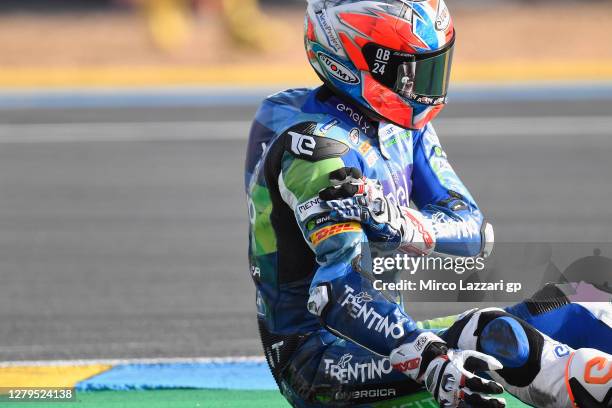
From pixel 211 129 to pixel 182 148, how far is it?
4.81 feet

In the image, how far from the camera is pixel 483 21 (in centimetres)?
2602

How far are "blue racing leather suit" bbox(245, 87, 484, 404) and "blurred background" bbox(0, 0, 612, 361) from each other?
222cm

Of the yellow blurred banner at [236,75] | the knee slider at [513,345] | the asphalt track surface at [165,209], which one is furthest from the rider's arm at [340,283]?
the yellow blurred banner at [236,75]

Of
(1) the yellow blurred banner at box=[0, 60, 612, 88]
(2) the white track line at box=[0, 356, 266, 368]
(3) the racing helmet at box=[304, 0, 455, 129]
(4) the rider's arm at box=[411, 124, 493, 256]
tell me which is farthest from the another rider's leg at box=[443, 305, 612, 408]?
(1) the yellow blurred banner at box=[0, 60, 612, 88]

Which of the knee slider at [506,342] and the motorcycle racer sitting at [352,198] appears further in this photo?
the motorcycle racer sitting at [352,198]

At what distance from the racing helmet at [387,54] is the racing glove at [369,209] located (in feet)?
1.40

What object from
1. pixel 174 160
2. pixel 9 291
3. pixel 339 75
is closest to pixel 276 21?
pixel 174 160

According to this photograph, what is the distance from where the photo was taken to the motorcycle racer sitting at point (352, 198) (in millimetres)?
3279

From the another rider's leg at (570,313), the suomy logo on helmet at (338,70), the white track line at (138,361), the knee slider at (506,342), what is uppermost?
the suomy logo on helmet at (338,70)

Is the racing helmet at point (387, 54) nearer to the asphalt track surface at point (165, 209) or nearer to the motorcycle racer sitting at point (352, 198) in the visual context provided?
the motorcycle racer sitting at point (352, 198)

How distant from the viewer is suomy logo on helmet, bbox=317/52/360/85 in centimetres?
381

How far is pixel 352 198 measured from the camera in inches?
130

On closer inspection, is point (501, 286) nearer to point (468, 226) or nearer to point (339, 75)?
point (468, 226)

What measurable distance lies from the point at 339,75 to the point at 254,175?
44 centimetres
